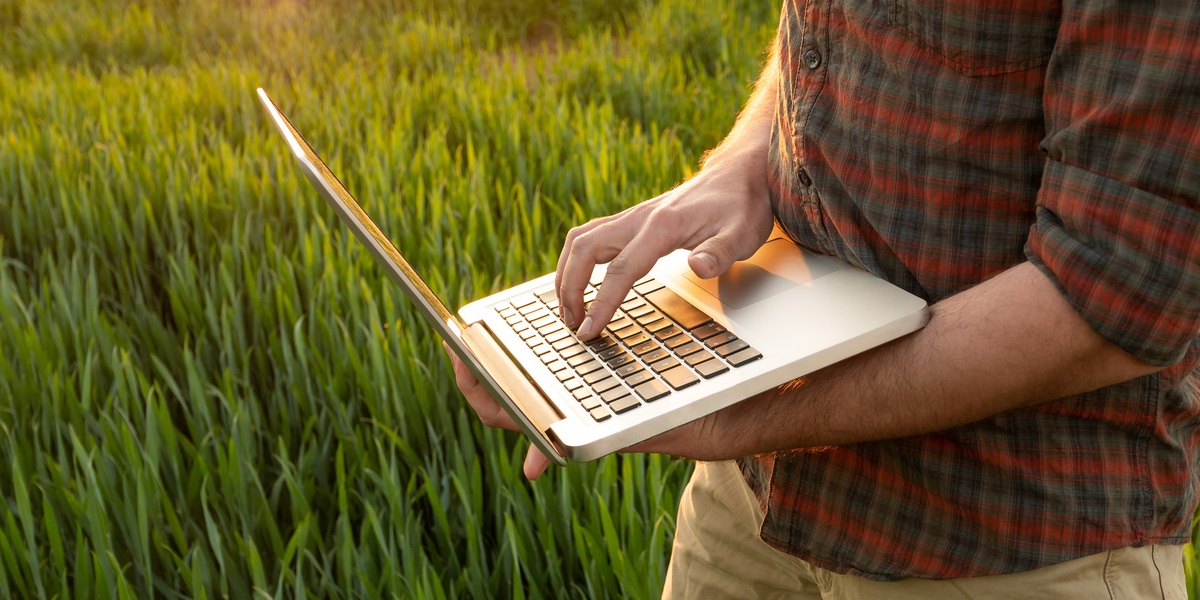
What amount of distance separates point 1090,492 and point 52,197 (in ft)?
8.67

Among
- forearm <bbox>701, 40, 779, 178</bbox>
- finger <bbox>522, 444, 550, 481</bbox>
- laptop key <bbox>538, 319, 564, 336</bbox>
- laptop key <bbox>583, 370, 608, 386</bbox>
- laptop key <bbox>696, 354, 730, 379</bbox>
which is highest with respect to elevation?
forearm <bbox>701, 40, 779, 178</bbox>

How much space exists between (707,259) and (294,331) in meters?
1.20

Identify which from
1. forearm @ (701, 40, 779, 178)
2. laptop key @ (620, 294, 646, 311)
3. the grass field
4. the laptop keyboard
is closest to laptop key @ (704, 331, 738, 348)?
the laptop keyboard

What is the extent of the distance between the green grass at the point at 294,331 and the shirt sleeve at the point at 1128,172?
74cm

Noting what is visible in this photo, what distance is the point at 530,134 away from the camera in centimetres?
269

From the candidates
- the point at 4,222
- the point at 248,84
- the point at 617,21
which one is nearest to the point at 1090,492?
the point at 4,222

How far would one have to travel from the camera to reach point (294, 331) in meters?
1.69

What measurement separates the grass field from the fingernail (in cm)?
54

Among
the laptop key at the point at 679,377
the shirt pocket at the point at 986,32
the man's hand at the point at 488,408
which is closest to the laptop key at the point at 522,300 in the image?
the man's hand at the point at 488,408

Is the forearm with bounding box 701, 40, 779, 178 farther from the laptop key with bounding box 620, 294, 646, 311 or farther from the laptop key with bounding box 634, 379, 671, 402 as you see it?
the laptop key with bounding box 634, 379, 671, 402

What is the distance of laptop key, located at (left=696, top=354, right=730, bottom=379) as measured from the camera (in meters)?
0.61

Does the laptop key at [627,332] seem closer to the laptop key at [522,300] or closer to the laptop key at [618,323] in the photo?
the laptop key at [618,323]

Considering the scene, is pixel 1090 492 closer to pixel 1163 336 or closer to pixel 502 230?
pixel 1163 336

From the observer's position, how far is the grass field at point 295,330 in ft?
4.16
